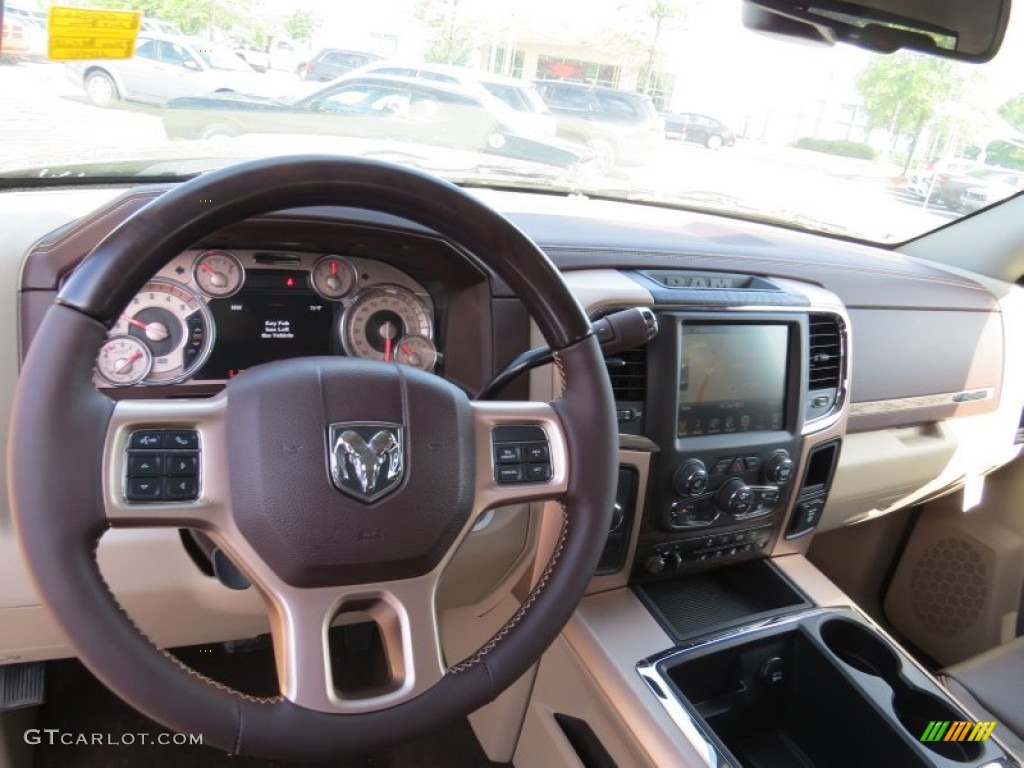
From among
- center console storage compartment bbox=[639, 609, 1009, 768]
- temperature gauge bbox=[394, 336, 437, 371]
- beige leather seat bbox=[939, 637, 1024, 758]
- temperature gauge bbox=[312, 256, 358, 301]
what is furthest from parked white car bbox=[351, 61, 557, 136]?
beige leather seat bbox=[939, 637, 1024, 758]

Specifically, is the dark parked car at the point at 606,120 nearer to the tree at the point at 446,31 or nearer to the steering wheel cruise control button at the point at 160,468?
the tree at the point at 446,31

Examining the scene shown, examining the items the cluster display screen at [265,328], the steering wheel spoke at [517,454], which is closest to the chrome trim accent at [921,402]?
the steering wheel spoke at [517,454]

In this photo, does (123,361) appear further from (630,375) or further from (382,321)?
(630,375)

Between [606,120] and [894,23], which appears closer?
[894,23]

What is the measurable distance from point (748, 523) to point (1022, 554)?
127 cm

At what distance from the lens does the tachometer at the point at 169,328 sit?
1.34 metres

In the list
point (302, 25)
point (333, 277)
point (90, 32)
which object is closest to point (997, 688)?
point (333, 277)

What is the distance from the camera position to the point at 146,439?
94 cm

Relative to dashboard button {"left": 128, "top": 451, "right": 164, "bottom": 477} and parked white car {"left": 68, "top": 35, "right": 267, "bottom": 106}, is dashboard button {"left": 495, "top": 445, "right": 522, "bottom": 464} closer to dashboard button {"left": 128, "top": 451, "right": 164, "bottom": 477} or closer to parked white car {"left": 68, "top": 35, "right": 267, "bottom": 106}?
dashboard button {"left": 128, "top": 451, "right": 164, "bottom": 477}

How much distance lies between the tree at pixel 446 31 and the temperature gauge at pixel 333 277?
2.00 feet

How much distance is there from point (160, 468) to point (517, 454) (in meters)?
0.45

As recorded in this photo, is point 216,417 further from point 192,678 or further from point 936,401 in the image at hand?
point 936,401

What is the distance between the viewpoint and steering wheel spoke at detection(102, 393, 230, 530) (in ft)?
3.00

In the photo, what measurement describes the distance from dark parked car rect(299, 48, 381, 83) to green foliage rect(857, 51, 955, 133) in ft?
4.50
